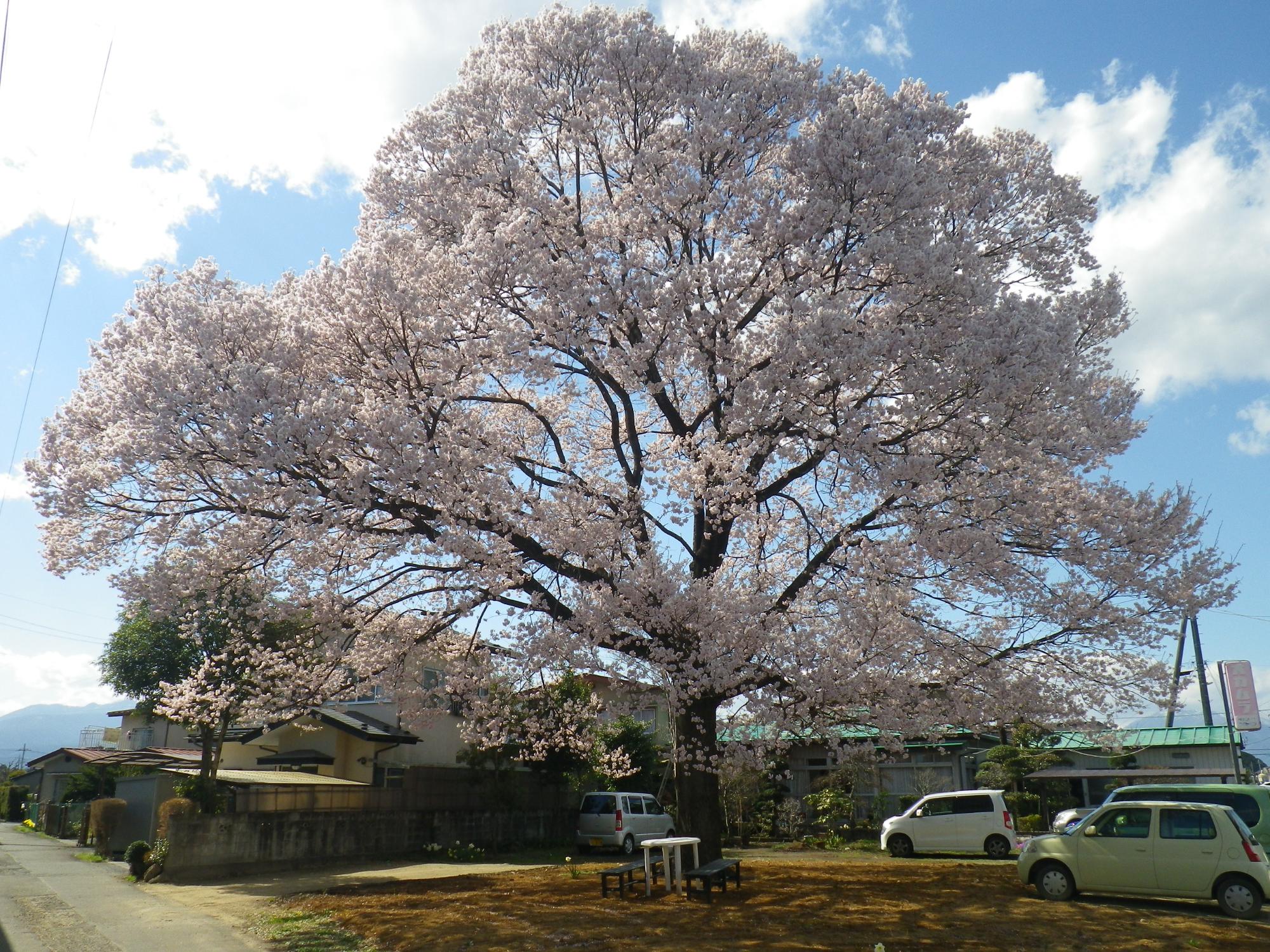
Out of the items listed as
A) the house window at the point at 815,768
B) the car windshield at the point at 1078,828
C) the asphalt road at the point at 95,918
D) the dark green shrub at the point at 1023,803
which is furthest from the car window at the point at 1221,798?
the asphalt road at the point at 95,918

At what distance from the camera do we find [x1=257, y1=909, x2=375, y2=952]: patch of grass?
9.42m

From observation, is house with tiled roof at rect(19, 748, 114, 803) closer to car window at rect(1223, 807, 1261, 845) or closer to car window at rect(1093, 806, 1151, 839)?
car window at rect(1093, 806, 1151, 839)

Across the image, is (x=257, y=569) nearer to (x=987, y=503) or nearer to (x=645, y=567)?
(x=645, y=567)

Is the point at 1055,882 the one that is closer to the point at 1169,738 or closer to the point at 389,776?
the point at 389,776

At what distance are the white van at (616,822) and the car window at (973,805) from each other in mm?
7473

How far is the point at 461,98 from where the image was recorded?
14.3 metres

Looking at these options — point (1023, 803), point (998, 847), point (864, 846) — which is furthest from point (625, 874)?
point (1023, 803)

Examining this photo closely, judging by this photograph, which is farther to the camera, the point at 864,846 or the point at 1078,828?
the point at 864,846

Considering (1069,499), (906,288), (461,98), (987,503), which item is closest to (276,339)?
(461,98)

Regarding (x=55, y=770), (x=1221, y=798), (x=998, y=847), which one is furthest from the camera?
(x=55, y=770)

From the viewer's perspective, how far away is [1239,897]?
438 inches

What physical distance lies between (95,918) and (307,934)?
402cm

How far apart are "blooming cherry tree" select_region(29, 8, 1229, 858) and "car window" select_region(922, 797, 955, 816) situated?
883 centimetres

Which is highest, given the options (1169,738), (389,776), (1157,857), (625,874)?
(1169,738)
